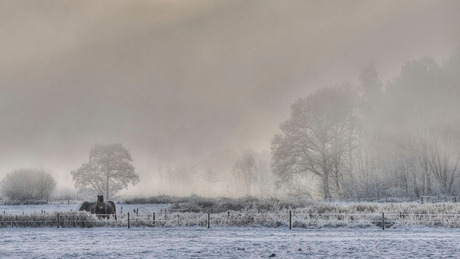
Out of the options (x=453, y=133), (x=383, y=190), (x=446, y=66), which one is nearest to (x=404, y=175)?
(x=383, y=190)

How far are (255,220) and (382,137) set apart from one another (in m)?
Answer: 28.0

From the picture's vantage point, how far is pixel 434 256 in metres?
17.0

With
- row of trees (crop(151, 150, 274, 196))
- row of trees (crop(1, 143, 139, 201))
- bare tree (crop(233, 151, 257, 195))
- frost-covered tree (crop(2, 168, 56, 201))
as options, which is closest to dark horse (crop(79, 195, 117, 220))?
row of trees (crop(1, 143, 139, 201))

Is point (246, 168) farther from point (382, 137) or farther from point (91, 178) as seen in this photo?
point (382, 137)

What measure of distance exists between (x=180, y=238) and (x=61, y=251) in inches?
259

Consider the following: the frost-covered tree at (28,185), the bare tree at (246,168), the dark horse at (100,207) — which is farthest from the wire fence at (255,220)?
the bare tree at (246,168)

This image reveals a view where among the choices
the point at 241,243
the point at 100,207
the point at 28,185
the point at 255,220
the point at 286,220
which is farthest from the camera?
the point at 28,185

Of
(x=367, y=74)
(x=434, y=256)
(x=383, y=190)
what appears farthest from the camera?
(x=367, y=74)

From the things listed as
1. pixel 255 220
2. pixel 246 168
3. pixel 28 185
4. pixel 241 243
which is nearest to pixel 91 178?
pixel 28 185

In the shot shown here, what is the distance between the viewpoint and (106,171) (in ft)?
257

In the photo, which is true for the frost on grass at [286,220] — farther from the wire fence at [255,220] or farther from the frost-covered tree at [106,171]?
the frost-covered tree at [106,171]

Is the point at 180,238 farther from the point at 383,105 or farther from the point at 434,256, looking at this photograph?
the point at 383,105

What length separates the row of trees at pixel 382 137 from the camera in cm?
4969

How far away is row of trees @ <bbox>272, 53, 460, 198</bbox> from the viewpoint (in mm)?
49688
